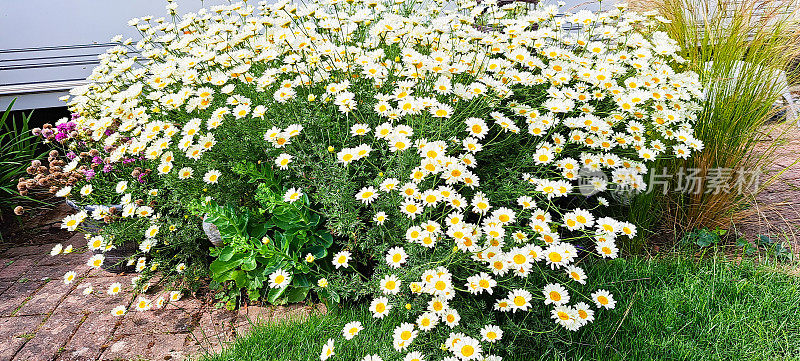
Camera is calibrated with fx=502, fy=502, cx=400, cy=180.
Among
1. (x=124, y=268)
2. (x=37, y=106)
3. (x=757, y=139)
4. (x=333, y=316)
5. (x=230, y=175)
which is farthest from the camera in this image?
(x=37, y=106)

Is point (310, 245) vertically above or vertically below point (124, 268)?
above

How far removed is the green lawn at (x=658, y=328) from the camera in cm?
211

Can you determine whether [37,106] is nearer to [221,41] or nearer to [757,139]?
[221,41]

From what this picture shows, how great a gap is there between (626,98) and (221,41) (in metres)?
2.14

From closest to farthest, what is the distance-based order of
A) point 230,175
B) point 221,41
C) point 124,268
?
1. point 230,175
2. point 221,41
3. point 124,268

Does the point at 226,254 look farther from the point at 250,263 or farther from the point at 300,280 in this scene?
the point at 300,280

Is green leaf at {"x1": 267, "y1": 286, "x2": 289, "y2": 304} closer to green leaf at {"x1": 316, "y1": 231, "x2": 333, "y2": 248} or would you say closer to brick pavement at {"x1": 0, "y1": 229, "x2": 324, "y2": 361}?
brick pavement at {"x1": 0, "y1": 229, "x2": 324, "y2": 361}

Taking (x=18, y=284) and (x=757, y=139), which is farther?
(x=18, y=284)

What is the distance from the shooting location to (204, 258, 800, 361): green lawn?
211cm

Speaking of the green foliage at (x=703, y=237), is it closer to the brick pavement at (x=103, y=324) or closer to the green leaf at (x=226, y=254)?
the brick pavement at (x=103, y=324)

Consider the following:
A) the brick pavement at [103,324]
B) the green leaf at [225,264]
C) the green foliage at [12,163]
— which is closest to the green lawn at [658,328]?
the brick pavement at [103,324]

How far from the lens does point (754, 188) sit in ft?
10.1

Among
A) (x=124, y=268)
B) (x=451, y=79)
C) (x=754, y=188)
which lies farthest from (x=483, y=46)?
(x=124, y=268)

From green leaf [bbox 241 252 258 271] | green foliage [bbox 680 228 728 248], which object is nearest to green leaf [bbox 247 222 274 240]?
green leaf [bbox 241 252 258 271]
